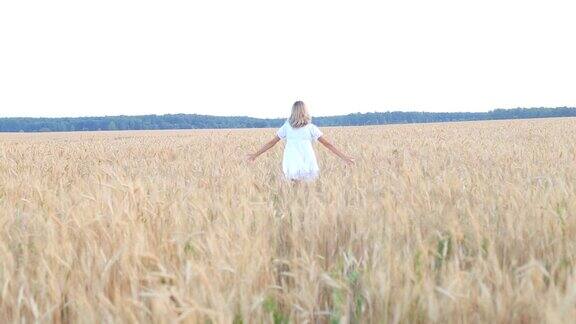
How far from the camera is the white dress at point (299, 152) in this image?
6.30 meters

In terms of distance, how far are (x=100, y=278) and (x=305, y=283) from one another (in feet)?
2.47

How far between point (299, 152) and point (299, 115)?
15.2 inches

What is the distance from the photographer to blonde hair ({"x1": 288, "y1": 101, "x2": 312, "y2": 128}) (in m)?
6.38

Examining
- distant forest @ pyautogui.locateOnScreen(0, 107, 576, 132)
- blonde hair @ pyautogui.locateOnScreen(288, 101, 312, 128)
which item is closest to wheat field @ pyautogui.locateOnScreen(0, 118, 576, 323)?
blonde hair @ pyautogui.locateOnScreen(288, 101, 312, 128)

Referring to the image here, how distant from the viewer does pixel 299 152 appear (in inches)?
252

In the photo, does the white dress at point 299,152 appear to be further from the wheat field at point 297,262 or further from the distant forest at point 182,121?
the distant forest at point 182,121

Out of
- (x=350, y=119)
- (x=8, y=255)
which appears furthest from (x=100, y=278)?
(x=350, y=119)

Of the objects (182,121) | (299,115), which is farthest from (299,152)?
(182,121)

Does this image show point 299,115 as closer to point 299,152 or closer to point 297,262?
point 299,152

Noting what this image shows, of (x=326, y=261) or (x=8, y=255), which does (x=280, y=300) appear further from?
(x=8, y=255)

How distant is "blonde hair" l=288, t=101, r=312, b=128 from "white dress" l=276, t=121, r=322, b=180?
2.1 inches

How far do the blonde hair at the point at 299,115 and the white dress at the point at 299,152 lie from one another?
5 centimetres

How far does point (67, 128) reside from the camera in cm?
9569

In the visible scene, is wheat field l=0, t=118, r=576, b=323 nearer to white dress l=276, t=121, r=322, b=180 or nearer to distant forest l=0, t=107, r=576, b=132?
white dress l=276, t=121, r=322, b=180
